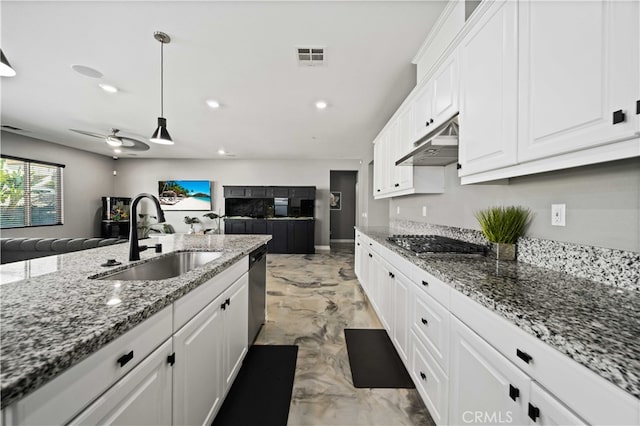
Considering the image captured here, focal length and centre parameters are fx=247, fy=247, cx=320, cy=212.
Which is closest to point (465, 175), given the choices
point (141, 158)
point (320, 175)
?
point (320, 175)

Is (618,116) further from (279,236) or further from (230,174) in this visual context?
(230,174)

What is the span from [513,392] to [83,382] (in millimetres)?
1228

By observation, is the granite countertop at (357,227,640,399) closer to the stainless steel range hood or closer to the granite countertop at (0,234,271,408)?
the stainless steel range hood

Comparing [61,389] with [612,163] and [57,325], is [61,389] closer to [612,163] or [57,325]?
[57,325]

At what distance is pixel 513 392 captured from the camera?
0.80 metres

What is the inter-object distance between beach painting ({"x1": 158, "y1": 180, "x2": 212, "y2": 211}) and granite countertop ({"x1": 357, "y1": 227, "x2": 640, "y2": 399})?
7392 mm

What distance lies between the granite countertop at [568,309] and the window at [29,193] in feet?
24.7

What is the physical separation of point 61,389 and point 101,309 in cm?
27

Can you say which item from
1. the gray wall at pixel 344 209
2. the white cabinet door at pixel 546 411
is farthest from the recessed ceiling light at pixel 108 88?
the gray wall at pixel 344 209

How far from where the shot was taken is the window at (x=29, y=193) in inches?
188

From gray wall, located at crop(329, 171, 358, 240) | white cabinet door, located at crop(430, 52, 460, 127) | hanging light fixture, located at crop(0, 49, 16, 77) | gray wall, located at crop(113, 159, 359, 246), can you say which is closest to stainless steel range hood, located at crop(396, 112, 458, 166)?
white cabinet door, located at crop(430, 52, 460, 127)

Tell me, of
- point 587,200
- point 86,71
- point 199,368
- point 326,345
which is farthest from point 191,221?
point 587,200

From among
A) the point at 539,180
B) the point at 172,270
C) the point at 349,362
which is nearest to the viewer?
the point at 539,180

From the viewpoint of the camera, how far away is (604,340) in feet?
2.02
